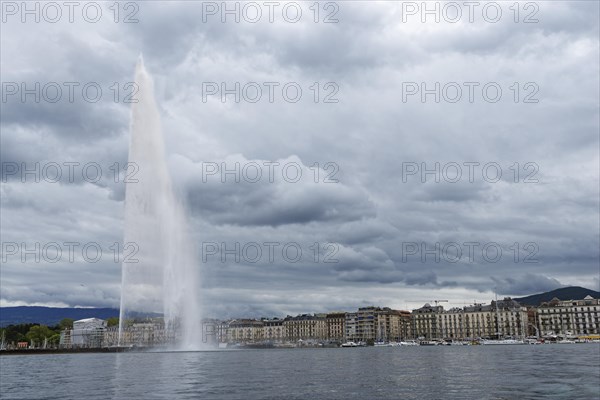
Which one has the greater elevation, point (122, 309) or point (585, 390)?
point (122, 309)

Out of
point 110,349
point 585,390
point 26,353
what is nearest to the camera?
point 585,390

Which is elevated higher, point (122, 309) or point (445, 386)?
point (122, 309)

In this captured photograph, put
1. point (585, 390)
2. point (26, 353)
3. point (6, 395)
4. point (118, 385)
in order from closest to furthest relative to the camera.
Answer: point (585, 390), point (6, 395), point (118, 385), point (26, 353)

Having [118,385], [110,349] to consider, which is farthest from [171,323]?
[118,385]

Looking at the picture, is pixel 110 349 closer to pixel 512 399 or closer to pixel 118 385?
pixel 118 385

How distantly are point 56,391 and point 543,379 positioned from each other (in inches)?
1525

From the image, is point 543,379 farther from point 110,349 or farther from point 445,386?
point 110,349

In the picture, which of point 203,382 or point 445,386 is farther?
point 203,382

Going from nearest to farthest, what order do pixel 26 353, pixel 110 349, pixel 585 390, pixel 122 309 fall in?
A: pixel 585 390 → pixel 122 309 → pixel 110 349 → pixel 26 353

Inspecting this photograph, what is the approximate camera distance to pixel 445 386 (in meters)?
46.0

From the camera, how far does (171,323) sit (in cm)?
12175

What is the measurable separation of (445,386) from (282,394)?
13.1m

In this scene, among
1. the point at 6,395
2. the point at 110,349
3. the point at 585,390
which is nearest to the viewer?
the point at 585,390

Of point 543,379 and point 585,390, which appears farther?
point 543,379
